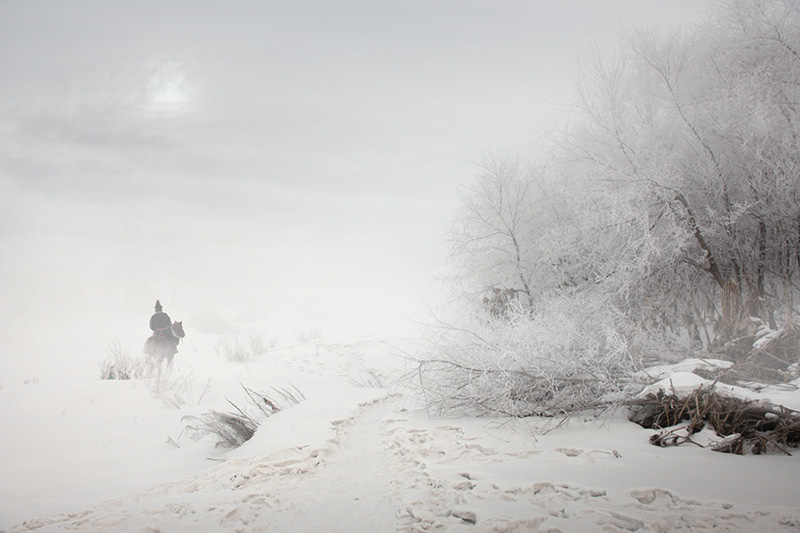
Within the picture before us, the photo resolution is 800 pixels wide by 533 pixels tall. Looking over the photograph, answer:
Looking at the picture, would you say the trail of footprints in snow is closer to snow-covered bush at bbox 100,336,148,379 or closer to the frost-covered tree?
the frost-covered tree

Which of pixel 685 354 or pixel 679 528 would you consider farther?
pixel 685 354

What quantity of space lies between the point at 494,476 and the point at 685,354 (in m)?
3.40

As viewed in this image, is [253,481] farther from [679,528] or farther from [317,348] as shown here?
[317,348]

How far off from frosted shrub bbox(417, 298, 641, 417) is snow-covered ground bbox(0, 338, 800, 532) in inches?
8.9

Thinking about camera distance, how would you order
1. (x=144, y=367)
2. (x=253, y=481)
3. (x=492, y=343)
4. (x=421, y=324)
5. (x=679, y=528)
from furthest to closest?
(x=144, y=367)
(x=421, y=324)
(x=492, y=343)
(x=253, y=481)
(x=679, y=528)

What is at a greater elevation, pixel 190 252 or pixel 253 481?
pixel 190 252

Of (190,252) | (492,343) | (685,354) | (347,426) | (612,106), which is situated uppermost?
(190,252)

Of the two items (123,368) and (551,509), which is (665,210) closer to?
(551,509)

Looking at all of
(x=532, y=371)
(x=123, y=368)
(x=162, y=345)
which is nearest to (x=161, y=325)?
(x=162, y=345)

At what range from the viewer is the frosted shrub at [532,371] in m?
4.04

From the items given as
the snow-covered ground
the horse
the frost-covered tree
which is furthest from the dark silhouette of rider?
the frost-covered tree

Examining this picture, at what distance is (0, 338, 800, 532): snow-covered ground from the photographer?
2.13 m

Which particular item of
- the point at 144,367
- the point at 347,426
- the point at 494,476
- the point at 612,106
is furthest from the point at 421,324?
the point at 144,367

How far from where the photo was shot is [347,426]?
5.00m
